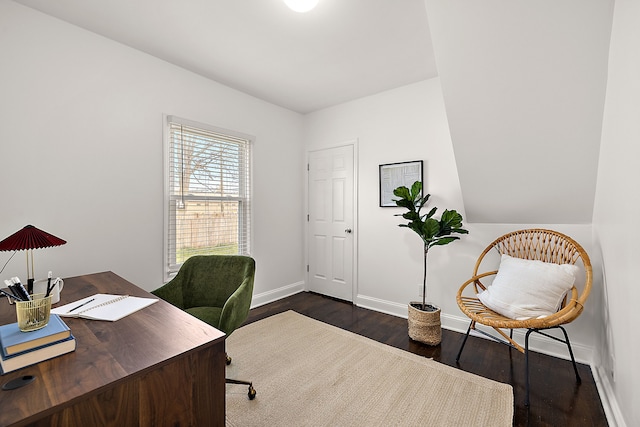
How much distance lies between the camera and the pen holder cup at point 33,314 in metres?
0.96

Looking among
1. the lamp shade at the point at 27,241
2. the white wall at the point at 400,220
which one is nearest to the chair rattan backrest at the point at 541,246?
the white wall at the point at 400,220

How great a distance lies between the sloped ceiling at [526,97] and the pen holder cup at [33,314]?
2.28 metres

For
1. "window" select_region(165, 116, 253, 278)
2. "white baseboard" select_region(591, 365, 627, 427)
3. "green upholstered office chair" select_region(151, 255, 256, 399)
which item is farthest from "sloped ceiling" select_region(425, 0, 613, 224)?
"window" select_region(165, 116, 253, 278)

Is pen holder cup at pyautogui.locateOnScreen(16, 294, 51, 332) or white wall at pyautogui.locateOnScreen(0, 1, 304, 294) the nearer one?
pen holder cup at pyautogui.locateOnScreen(16, 294, 51, 332)

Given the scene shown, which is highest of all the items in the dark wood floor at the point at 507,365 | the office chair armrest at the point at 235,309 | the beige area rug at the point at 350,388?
the office chair armrest at the point at 235,309

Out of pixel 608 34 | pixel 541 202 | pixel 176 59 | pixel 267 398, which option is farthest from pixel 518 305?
pixel 176 59

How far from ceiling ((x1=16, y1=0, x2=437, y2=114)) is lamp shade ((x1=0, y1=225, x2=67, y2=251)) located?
1.53 metres

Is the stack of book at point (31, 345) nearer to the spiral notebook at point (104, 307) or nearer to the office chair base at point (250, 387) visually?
the spiral notebook at point (104, 307)

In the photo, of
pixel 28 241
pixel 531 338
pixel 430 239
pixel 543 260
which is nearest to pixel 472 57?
pixel 430 239

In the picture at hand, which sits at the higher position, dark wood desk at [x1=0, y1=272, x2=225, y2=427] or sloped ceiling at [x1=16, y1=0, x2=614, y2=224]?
sloped ceiling at [x1=16, y1=0, x2=614, y2=224]

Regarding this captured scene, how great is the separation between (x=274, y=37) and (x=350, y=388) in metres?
2.55

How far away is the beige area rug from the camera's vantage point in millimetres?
1613

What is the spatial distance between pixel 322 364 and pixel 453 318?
1.44 meters

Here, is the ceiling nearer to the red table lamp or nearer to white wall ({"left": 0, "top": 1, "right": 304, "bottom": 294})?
white wall ({"left": 0, "top": 1, "right": 304, "bottom": 294})
